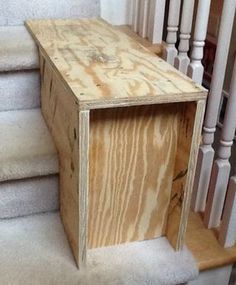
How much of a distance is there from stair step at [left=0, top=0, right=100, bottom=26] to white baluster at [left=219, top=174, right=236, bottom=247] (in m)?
0.80

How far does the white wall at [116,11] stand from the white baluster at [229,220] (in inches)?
33.2

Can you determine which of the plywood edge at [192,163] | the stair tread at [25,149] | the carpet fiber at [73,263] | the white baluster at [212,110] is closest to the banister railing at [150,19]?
the white baluster at [212,110]

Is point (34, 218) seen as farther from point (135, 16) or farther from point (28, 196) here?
point (135, 16)

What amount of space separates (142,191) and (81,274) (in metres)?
0.24

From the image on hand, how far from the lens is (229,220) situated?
1146 millimetres

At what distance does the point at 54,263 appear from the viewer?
102 cm

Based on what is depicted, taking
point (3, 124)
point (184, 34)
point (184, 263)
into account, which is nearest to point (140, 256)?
point (184, 263)

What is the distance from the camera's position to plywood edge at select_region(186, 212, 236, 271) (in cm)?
112

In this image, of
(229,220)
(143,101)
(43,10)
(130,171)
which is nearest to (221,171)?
(229,220)

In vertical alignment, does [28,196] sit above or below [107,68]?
below

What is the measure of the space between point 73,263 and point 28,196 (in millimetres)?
228

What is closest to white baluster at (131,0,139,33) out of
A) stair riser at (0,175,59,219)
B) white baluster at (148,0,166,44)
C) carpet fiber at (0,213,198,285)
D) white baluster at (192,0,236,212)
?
white baluster at (148,0,166,44)

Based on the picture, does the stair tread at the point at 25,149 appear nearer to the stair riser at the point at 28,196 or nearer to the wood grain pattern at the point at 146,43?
the stair riser at the point at 28,196

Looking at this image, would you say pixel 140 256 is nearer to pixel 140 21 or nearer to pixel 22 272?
pixel 22 272
